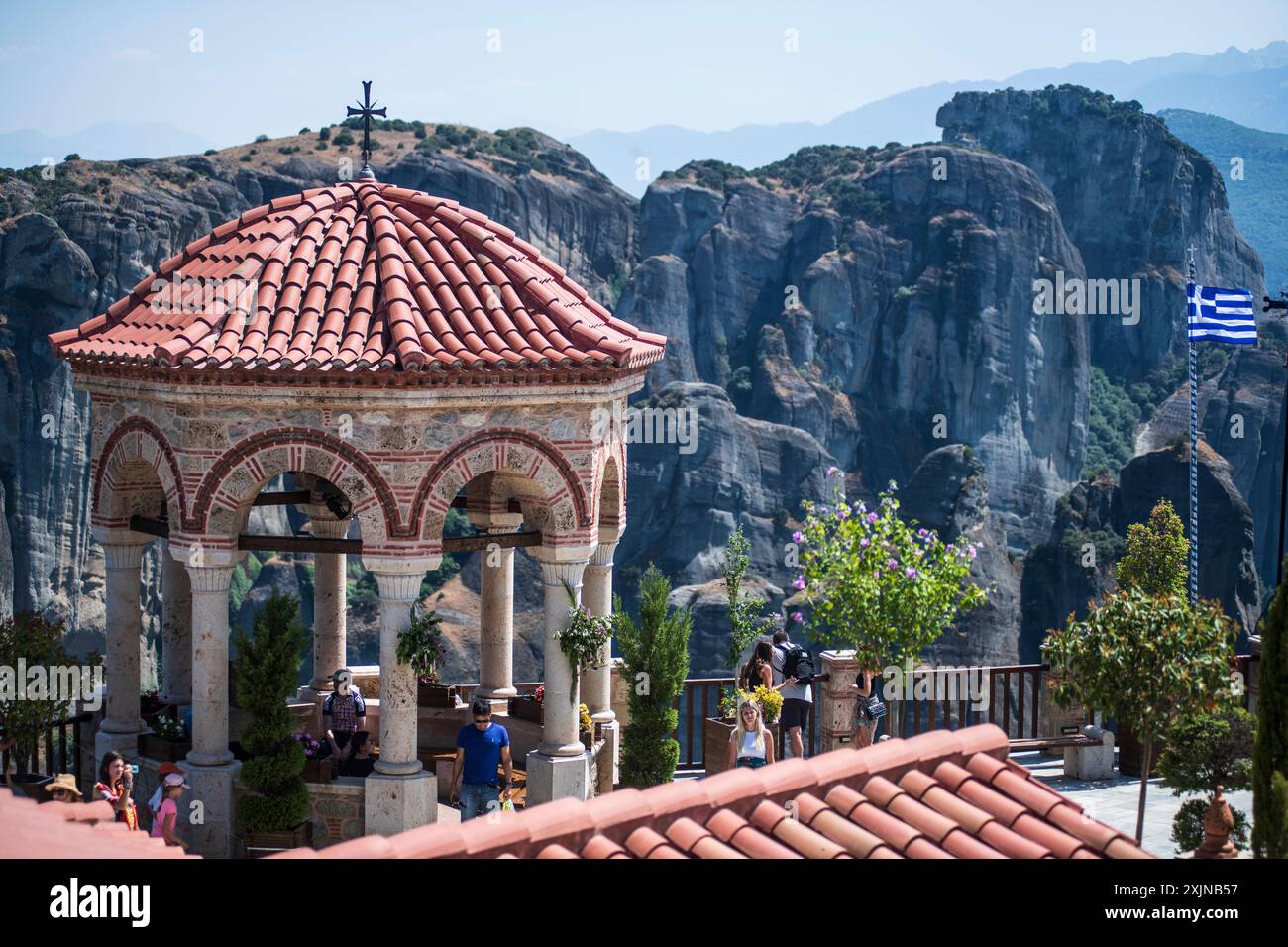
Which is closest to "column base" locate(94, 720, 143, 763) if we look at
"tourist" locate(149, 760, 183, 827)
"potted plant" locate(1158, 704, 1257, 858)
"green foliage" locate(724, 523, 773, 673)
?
"tourist" locate(149, 760, 183, 827)

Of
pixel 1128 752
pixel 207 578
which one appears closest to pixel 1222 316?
pixel 1128 752

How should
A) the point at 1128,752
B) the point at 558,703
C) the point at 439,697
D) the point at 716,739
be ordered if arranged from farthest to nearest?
the point at 439,697
the point at 1128,752
the point at 716,739
the point at 558,703

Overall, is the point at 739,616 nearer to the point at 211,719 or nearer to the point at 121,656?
the point at 211,719

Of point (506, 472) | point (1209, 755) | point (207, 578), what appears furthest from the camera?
point (506, 472)

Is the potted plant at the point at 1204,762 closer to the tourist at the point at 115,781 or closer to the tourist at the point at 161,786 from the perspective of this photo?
the tourist at the point at 161,786

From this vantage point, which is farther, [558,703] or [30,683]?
[30,683]

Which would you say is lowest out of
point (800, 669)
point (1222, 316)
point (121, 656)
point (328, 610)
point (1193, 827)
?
point (1193, 827)

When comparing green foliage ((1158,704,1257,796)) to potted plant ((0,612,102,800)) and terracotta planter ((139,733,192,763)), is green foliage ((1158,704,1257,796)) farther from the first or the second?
potted plant ((0,612,102,800))

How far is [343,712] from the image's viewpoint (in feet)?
61.0

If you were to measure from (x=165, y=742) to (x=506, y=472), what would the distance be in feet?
15.5

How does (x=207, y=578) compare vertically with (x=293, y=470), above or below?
below

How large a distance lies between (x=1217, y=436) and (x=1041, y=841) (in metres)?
123

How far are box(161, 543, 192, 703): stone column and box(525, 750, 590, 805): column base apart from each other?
4673 mm
